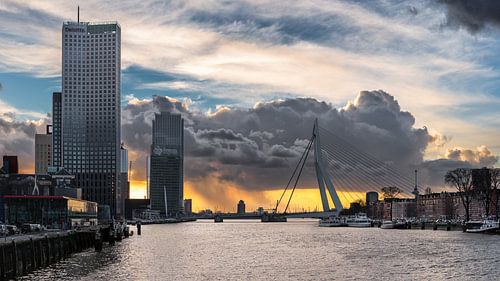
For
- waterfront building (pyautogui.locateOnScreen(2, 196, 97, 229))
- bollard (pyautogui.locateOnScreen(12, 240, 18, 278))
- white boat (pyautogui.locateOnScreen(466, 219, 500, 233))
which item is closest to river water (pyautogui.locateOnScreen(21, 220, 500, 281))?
bollard (pyautogui.locateOnScreen(12, 240, 18, 278))

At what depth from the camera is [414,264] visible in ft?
251

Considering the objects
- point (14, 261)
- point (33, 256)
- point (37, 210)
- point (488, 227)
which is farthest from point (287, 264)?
point (488, 227)

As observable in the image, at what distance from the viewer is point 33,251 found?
2749 inches

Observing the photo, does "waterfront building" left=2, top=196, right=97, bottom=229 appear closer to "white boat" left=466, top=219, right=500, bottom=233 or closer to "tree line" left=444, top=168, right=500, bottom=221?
"white boat" left=466, top=219, right=500, bottom=233

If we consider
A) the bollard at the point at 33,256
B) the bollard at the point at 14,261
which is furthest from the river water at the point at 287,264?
the bollard at the point at 14,261

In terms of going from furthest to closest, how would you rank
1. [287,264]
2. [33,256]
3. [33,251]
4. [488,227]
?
1. [488,227]
2. [287,264]
3. [33,251]
4. [33,256]

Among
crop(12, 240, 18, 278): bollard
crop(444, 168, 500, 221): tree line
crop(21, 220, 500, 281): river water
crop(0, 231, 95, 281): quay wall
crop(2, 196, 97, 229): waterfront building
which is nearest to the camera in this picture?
crop(0, 231, 95, 281): quay wall

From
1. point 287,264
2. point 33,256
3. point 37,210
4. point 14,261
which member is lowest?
point 287,264

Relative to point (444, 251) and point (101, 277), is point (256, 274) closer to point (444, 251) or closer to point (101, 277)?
point (101, 277)

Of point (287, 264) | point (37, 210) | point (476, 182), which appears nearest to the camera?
point (287, 264)

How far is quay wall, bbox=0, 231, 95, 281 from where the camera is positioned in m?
57.7

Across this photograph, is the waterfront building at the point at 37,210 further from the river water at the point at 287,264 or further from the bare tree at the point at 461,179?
the bare tree at the point at 461,179

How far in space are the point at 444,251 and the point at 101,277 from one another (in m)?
48.7

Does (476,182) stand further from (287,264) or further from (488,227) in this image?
(287,264)
